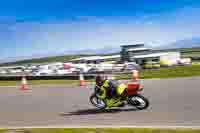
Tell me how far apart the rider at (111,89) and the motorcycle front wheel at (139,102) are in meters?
0.32

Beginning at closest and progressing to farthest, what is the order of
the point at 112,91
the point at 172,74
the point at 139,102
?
the point at 139,102
the point at 112,91
the point at 172,74

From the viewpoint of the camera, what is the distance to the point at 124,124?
966 cm

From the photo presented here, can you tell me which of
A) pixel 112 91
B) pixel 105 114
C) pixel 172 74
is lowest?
pixel 105 114

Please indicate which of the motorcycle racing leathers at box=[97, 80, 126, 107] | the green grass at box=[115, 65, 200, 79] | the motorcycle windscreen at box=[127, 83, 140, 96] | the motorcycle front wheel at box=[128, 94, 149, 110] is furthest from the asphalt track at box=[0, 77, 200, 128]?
the green grass at box=[115, 65, 200, 79]

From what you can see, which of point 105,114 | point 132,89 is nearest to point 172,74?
point 132,89

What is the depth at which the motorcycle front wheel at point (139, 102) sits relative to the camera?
1176 centimetres

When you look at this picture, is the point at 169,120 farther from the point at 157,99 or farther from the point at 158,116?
the point at 157,99

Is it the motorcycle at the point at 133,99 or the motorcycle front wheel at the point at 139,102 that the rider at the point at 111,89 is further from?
the motorcycle front wheel at the point at 139,102

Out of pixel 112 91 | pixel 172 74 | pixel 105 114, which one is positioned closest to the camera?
pixel 105 114

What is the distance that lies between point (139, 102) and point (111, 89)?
39.5 inches

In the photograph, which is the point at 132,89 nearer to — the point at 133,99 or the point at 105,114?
the point at 133,99

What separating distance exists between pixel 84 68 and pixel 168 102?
48.9 m

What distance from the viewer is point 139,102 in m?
11.8

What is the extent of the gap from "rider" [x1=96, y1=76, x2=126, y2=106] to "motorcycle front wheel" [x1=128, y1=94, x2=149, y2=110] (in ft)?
1.07
